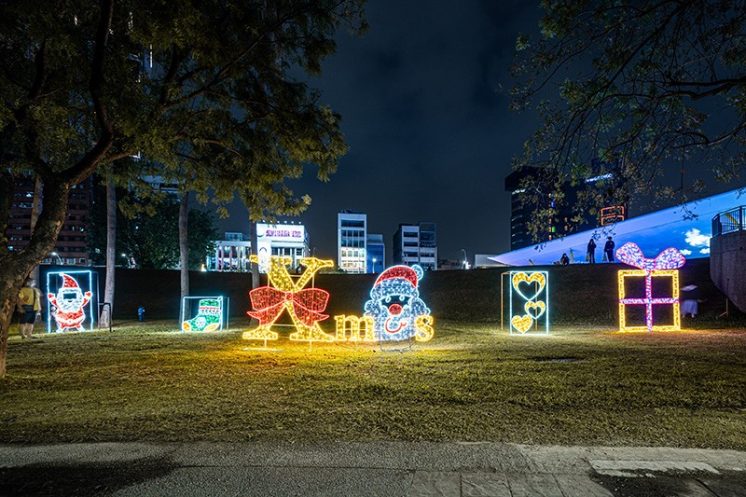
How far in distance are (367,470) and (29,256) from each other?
8514mm

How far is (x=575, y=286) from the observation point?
91.6 feet

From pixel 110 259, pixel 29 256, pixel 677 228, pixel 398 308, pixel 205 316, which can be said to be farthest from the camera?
pixel 677 228

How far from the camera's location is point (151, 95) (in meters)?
11.0

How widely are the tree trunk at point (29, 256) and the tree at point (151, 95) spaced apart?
0.02 metres

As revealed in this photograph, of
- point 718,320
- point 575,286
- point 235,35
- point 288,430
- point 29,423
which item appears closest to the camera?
point 288,430

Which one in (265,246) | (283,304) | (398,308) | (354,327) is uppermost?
(265,246)

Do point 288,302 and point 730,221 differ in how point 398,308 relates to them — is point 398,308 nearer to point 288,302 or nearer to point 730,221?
point 288,302

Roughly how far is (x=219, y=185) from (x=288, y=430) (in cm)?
877

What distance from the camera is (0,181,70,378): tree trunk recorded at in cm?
908

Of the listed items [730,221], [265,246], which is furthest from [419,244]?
[730,221]

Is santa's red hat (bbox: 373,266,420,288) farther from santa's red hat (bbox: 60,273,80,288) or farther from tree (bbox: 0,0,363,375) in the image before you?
santa's red hat (bbox: 60,273,80,288)

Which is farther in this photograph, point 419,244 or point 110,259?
point 419,244

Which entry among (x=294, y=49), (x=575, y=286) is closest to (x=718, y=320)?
(x=575, y=286)

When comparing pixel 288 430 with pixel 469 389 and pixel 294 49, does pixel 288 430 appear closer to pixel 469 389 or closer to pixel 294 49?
pixel 469 389
